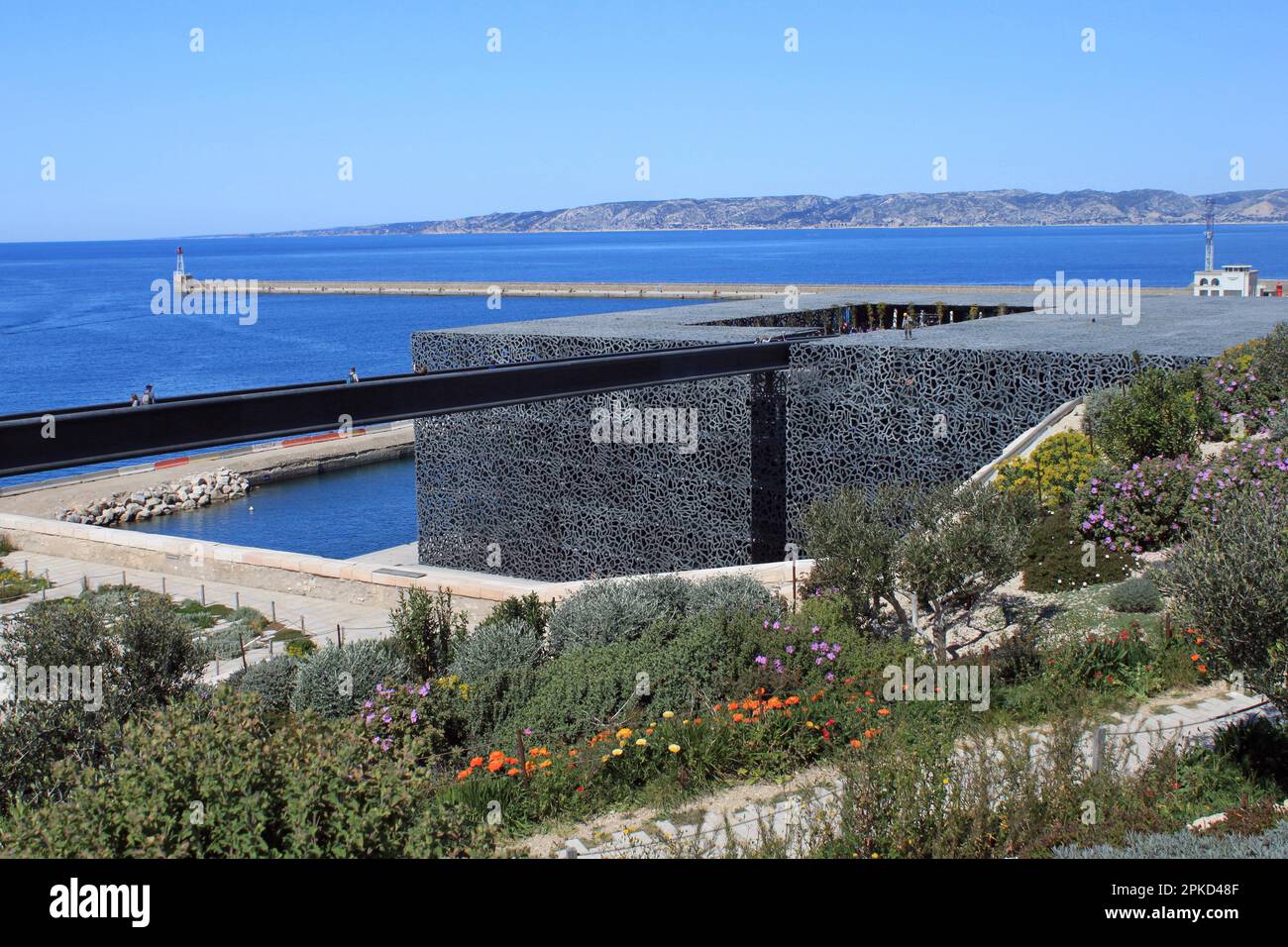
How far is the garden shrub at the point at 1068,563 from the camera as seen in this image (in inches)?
464

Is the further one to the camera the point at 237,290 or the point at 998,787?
the point at 237,290

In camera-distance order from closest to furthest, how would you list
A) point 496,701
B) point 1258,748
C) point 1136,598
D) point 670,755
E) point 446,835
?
point 446,835, point 1258,748, point 670,755, point 496,701, point 1136,598

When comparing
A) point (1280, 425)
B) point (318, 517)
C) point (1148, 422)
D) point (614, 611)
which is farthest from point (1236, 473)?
point (318, 517)

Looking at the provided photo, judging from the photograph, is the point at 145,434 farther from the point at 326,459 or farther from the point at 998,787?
the point at 326,459

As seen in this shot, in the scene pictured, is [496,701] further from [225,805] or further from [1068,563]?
[1068,563]

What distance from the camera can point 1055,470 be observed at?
46.0 feet

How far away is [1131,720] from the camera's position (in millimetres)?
8031

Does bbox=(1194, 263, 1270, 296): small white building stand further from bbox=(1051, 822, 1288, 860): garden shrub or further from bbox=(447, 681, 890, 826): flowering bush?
bbox=(1051, 822, 1288, 860): garden shrub

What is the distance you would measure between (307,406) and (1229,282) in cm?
3147

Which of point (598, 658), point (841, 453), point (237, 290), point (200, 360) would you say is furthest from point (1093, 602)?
point (237, 290)

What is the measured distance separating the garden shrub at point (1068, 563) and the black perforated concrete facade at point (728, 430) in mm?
4093

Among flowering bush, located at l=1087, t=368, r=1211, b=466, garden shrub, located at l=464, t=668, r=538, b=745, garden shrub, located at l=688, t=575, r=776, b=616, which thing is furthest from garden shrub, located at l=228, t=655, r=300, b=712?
flowering bush, located at l=1087, t=368, r=1211, b=466

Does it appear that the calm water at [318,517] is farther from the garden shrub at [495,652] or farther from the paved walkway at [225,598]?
the garden shrub at [495,652]

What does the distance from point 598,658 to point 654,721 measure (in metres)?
1.28
